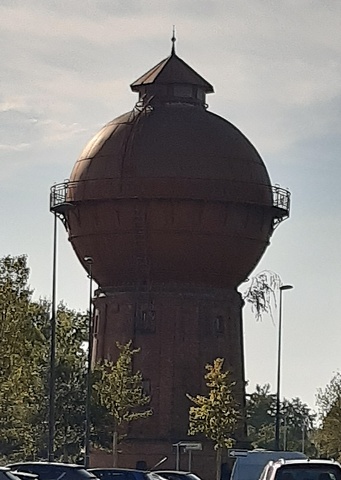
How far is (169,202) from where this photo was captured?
7275cm

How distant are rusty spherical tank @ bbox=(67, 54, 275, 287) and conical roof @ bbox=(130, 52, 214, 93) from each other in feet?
4.98

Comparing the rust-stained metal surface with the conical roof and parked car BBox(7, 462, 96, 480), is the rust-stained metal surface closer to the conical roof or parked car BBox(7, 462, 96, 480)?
the conical roof

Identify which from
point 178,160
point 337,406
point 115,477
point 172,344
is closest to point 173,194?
point 178,160

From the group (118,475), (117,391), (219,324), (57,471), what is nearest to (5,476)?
(57,471)

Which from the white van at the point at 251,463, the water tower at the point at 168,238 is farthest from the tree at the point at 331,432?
the white van at the point at 251,463

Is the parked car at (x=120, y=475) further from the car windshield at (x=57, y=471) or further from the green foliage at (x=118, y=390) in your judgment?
the green foliage at (x=118, y=390)

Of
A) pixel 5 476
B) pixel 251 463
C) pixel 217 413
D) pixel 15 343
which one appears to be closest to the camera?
pixel 5 476

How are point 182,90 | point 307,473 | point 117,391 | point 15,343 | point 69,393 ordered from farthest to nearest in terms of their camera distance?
point 182,90
point 117,391
point 69,393
point 15,343
point 307,473

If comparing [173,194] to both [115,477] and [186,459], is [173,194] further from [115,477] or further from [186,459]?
[115,477]

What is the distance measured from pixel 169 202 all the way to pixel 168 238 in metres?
1.70

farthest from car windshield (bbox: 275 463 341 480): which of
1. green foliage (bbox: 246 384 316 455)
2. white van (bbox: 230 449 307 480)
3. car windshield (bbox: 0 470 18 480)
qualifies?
green foliage (bbox: 246 384 316 455)

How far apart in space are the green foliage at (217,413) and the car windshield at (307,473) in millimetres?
44303

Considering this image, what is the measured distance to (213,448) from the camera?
7381 cm

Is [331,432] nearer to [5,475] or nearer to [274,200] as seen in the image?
[274,200]
